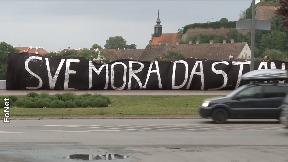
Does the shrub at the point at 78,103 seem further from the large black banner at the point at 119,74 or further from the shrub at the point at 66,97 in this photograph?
the large black banner at the point at 119,74

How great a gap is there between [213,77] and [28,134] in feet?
68.7

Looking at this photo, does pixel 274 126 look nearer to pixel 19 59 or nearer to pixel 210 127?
pixel 210 127

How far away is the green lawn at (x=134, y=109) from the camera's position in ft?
84.3

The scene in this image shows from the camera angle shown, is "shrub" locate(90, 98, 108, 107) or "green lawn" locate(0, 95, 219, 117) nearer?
"green lawn" locate(0, 95, 219, 117)

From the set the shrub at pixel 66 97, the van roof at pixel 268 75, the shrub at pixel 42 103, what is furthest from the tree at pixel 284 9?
the shrub at pixel 42 103

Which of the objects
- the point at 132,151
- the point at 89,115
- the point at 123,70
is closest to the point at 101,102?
→ the point at 89,115

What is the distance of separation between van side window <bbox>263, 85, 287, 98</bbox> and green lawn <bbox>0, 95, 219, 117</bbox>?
4.32 metres

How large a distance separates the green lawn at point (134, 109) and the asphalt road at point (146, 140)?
2.26 meters

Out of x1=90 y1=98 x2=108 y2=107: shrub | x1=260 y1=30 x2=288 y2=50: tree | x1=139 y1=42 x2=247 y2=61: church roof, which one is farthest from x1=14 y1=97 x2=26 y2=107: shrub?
x1=139 y1=42 x2=247 y2=61: church roof

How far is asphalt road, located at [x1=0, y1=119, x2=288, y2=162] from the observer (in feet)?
43.6

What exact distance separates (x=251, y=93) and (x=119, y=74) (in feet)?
52.4

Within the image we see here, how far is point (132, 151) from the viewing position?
1418cm

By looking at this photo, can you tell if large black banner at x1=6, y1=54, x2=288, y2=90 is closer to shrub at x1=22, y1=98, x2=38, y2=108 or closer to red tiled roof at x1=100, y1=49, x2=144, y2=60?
shrub at x1=22, y1=98, x2=38, y2=108

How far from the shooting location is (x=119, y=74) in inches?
1473
